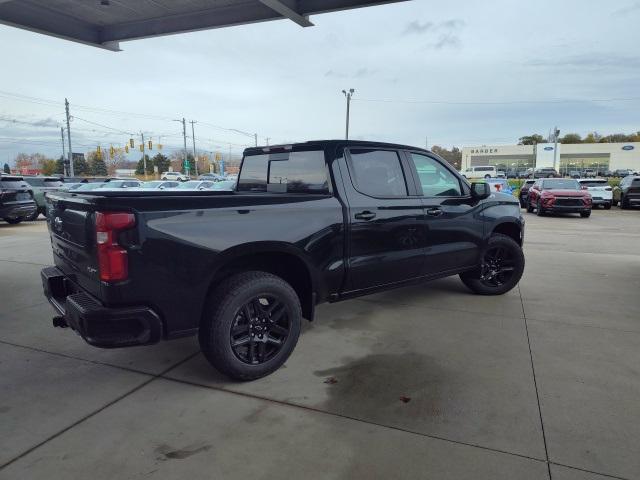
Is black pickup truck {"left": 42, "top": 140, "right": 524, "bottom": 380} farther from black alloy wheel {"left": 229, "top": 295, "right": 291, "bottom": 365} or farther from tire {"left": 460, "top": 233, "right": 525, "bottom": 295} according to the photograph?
tire {"left": 460, "top": 233, "right": 525, "bottom": 295}

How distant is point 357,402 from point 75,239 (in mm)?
2287

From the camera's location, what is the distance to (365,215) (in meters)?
→ 4.08

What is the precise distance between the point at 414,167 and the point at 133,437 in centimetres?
348

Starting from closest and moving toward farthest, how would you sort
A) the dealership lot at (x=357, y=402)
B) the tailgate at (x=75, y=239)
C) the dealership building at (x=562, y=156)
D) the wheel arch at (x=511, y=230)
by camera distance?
1. the dealership lot at (x=357, y=402)
2. the tailgate at (x=75, y=239)
3. the wheel arch at (x=511, y=230)
4. the dealership building at (x=562, y=156)

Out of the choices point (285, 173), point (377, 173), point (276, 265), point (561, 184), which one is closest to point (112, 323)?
point (276, 265)

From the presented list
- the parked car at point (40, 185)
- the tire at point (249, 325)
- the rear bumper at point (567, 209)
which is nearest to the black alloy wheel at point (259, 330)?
the tire at point (249, 325)

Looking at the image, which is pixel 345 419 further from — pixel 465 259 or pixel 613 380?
pixel 465 259

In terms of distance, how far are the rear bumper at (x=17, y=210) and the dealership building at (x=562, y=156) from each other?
80992 millimetres

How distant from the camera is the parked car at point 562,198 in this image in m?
17.4

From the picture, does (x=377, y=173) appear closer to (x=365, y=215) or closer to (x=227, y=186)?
(x=365, y=215)

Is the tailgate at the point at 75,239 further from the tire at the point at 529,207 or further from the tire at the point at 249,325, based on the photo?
the tire at the point at 529,207

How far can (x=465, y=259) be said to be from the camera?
5.30m

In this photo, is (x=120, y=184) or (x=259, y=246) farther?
(x=120, y=184)

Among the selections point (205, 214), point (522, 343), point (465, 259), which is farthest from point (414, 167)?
point (205, 214)
